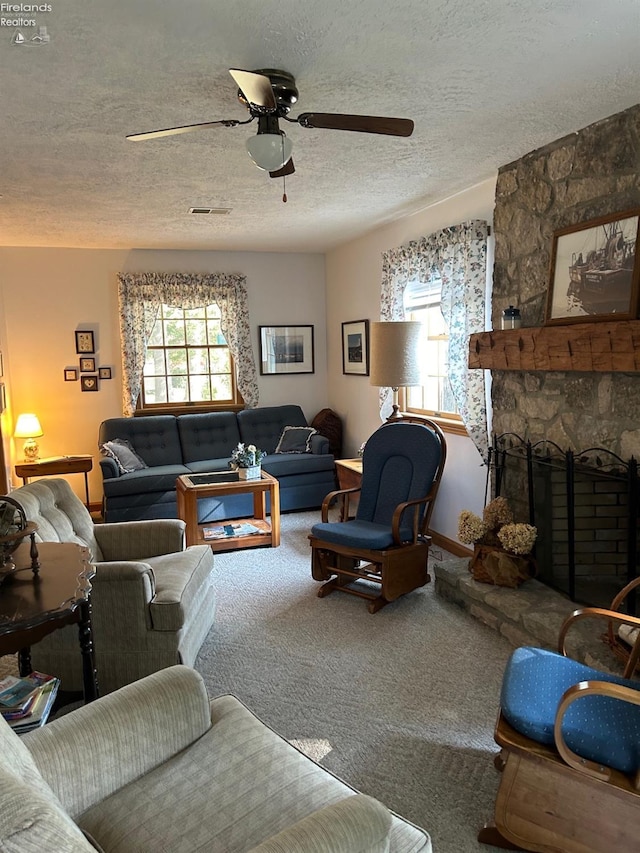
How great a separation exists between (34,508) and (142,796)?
5.38ft

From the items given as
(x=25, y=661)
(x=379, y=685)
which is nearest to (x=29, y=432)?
(x=25, y=661)

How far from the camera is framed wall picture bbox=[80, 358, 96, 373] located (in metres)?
6.11

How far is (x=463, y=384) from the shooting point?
412 cm

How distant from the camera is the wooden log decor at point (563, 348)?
269 centimetres

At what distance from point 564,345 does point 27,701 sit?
8.96 ft

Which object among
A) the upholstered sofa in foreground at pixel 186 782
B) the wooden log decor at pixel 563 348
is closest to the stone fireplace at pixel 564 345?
the wooden log decor at pixel 563 348

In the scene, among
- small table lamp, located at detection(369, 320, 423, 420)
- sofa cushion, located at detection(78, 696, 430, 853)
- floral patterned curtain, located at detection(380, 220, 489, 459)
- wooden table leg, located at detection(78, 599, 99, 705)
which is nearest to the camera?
sofa cushion, located at detection(78, 696, 430, 853)

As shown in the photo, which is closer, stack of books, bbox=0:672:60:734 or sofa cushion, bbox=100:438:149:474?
stack of books, bbox=0:672:60:734

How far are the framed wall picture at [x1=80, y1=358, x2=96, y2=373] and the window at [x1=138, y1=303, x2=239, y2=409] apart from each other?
50 cm

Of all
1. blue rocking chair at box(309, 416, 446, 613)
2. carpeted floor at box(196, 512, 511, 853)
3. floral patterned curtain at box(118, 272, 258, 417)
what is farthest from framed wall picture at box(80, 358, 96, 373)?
blue rocking chair at box(309, 416, 446, 613)

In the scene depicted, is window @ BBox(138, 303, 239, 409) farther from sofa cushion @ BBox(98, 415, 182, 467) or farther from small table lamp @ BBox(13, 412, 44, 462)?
small table lamp @ BBox(13, 412, 44, 462)

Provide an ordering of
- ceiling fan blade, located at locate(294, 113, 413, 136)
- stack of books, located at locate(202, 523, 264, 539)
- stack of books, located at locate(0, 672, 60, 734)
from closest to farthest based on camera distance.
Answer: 1. stack of books, located at locate(0, 672, 60, 734)
2. ceiling fan blade, located at locate(294, 113, 413, 136)
3. stack of books, located at locate(202, 523, 264, 539)

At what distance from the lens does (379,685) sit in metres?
2.79

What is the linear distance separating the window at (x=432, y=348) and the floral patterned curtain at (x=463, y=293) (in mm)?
175
